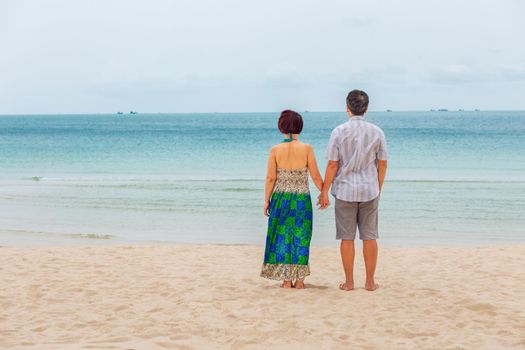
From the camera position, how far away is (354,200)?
5.52 m

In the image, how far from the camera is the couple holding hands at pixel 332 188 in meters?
5.50

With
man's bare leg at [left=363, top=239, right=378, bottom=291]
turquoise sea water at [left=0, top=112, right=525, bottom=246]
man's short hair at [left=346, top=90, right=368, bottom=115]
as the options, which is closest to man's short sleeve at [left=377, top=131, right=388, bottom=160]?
man's short hair at [left=346, top=90, right=368, bottom=115]

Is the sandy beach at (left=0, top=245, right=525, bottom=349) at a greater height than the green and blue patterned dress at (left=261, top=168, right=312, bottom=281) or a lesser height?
lesser

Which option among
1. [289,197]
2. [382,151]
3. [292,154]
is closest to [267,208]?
[289,197]

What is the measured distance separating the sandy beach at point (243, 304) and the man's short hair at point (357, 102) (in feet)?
5.72

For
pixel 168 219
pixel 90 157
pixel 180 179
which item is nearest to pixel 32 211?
pixel 168 219

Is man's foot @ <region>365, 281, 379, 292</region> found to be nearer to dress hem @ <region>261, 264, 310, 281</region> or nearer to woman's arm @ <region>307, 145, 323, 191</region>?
dress hem @ <region>261, 264, 310, 281</region>

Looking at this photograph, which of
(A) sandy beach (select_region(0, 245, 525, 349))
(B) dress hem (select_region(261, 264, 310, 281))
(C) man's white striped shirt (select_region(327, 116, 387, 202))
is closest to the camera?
(A) sandy beach (select_region(0, 245, 525, 349))

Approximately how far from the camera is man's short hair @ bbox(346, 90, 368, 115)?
5.50 m

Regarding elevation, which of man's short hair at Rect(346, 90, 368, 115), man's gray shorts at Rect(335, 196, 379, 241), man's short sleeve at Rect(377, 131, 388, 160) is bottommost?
man's gray shorts at Rect(335, 196, 379, 241)

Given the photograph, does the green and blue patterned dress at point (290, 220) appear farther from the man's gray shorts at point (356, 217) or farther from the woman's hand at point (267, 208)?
the man's gray shorts at point (356, 217)

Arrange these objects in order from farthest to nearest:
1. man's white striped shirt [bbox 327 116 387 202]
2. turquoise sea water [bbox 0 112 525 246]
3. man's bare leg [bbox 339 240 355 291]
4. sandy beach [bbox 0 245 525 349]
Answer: turquoise sea water [bbox 0 112 525 246], man's bare leg [bbox 339 240 355 291], man's white striped shirt [bbox 327 116 387 202], sandy beach [bbox 0 245 525 349]

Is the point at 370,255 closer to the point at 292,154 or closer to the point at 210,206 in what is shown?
the point at 292,154

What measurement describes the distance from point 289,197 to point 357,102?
1.09 m
